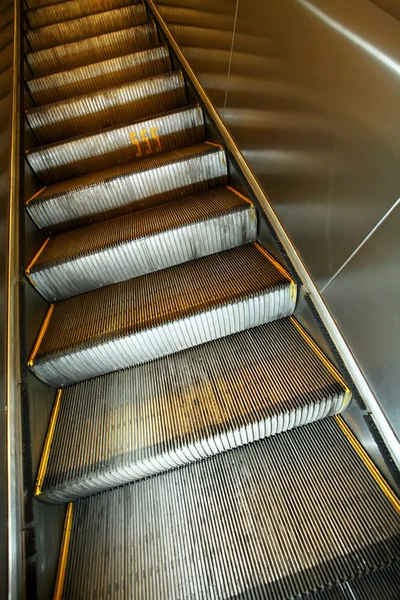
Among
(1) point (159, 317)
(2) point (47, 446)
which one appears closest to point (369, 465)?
(1) point (159, 317)

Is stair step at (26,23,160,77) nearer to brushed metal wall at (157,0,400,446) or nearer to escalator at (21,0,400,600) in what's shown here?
escalator at (21,0,400,600)

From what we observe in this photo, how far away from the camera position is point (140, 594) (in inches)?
46.8

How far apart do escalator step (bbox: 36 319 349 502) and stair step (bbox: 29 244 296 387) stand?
0.10 meters

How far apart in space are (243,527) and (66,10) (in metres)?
4.92

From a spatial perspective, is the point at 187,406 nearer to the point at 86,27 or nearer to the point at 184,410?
the point at 184,410

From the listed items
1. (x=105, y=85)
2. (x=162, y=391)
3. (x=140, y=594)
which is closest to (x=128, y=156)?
(x=105, y=85)

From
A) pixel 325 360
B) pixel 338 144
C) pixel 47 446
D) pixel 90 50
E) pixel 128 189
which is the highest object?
pixel 90 50

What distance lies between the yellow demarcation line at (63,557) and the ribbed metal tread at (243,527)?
1 centimetres

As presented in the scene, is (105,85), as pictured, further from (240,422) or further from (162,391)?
(240,422)

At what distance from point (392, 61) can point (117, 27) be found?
3708 mm

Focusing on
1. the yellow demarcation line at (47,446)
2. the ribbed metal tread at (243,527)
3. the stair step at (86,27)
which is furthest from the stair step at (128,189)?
the stair step at (86,27)

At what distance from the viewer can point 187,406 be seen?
1.45 meters

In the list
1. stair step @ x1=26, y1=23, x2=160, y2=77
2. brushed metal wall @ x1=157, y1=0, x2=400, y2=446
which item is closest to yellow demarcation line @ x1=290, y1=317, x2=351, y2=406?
brushed metal wall @ x1=157, y1=0, x2=400, y2=446

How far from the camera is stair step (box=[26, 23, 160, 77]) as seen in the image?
3.13m
